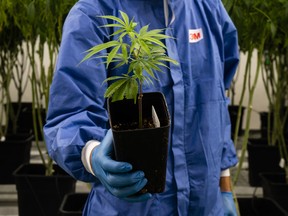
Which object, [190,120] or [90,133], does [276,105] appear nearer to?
[190,120]


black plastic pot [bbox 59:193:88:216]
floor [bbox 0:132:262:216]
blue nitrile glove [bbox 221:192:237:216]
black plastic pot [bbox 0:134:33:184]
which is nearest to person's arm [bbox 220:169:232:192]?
blue nitrile glove [bbox 221:192:237:216]

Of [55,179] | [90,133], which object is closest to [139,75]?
[90,133]

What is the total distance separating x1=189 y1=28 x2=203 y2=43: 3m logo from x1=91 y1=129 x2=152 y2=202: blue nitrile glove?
1.21 ft

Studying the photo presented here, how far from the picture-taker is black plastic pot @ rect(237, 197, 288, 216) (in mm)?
2238

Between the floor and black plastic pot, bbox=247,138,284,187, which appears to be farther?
black plastic pot, bbox=247,138,284,187

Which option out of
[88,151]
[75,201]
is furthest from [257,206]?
[88,151]

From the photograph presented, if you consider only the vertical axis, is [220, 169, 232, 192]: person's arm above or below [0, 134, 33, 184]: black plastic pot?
above

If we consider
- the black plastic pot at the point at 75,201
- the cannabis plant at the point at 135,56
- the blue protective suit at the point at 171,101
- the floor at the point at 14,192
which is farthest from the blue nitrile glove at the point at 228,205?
the floor at the point at 14,192

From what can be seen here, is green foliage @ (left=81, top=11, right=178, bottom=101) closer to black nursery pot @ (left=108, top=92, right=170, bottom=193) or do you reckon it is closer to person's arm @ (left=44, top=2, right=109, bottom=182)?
black nursery pot @ (left=108, top=92, right=170, bottom=193)

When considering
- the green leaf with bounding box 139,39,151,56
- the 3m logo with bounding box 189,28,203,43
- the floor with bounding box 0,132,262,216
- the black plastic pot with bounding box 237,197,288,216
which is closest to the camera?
the green leaf with bounding box 139,39,151,56

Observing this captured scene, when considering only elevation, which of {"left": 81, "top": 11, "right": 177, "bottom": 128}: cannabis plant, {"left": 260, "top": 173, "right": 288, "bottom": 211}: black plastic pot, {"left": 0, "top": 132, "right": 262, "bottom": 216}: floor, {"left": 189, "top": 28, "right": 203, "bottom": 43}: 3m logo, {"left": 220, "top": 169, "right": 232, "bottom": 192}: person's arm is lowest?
{"left": 0, "top": 132, "right": 262, "bottom": 216}: floor

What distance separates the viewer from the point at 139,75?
0.84 meters

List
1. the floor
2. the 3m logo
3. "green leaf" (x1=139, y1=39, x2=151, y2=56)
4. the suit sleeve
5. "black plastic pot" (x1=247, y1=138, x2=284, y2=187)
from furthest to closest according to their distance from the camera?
"black plastic pot" (x1=247, y1=138, x2=284, y2=187) < the floor < the suit sleeve < the 3m logo < "green leaf" (x1=139, y1=39, x2=151, y2=56)

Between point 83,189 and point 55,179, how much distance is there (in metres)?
0.59
